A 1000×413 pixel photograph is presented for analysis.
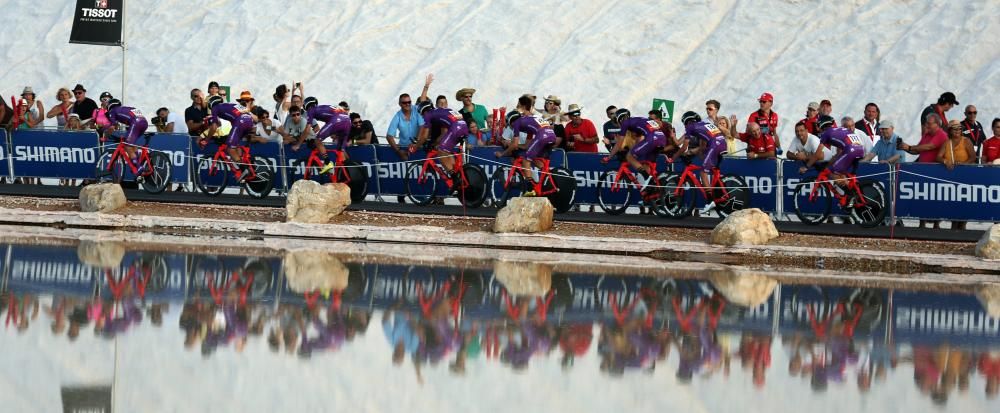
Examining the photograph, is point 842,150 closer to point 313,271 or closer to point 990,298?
point 990,298

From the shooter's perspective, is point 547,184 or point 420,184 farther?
point 420,184

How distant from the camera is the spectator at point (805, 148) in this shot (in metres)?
21.0

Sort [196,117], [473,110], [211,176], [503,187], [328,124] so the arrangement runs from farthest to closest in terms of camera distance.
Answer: [196,117] < [211,176] < [473,110] < [328,124] < [503,187]

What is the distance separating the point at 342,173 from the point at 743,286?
832 centimetres

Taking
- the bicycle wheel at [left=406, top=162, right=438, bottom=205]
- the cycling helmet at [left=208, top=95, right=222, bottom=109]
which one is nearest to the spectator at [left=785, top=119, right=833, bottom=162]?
the bicycle wheel at [left=406, top=162, right=438, bottom=205]

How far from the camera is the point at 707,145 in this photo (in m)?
21.3

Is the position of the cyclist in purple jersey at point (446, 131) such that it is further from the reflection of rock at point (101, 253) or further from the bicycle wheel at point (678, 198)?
the reflection of rock at point (101, 253)

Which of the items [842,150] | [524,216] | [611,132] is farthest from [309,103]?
[842,150]

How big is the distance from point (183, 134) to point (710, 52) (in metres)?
17.8

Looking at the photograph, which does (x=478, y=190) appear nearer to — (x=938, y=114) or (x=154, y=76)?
(x=938, y=114)

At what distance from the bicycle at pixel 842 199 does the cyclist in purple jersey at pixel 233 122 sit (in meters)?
7.97

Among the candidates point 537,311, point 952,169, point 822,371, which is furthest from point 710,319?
point 952,169

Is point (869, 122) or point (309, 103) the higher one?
point (309, 103)

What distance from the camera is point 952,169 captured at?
20.1m
